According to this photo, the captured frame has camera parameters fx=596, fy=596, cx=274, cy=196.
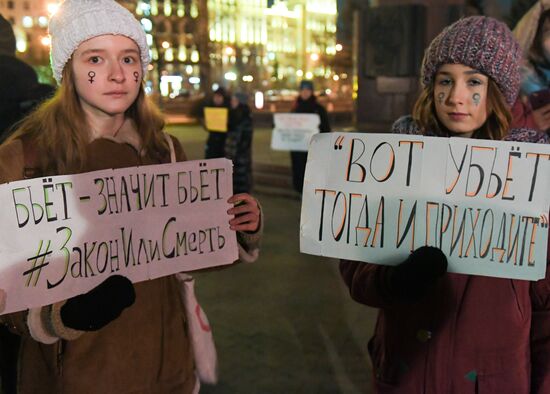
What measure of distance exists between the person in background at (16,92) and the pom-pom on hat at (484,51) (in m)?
1.75

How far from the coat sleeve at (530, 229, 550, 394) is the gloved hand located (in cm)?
124

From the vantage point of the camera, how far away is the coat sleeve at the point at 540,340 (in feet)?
6.05

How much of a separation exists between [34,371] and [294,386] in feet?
7.20

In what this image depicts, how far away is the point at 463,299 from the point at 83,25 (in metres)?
1.49

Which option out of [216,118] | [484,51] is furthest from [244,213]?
[216,118]

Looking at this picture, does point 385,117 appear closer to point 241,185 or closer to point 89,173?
point 241,185

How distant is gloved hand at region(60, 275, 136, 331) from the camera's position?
5.51 ft

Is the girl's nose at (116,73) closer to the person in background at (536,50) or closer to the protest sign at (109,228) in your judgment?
the protest sign at (109,228)

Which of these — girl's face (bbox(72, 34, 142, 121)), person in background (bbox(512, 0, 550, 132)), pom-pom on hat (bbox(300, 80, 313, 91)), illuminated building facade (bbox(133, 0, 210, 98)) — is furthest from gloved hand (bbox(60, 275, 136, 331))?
illuminated building facade (bbox(133, 0, 210, 98))

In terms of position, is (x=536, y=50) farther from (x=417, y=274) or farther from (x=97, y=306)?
(x=97, y=306)

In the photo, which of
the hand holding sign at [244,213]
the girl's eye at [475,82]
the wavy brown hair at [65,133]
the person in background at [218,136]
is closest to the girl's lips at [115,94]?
the wavy brown hair at [65,133]

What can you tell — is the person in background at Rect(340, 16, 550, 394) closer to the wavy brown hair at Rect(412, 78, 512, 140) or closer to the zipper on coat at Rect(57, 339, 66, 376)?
the wavy brown hair at Rect(412, 78, 512, 140)

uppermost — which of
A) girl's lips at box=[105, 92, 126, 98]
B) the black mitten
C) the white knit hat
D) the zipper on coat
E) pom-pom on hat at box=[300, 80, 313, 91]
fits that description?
the white knit hat

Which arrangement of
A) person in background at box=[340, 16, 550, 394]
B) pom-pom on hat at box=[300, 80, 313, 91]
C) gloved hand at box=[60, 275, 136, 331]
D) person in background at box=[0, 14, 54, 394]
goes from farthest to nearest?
pom-pom on hat at box=[300, 80, 313, 91]
person in background at box=[0, 14, 54, 394]
person in background at box=[340, 16, 550, 394]
gloved hand at box=[60, 275, 136, 331]
